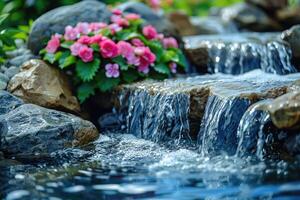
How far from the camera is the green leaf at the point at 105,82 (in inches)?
256

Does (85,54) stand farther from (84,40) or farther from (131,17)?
(131,17)

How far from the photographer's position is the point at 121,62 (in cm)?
662

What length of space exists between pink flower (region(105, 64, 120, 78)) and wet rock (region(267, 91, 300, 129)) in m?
2.51

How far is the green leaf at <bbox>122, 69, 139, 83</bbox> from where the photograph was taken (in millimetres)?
6605

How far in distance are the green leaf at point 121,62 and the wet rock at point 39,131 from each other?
3.63 feet

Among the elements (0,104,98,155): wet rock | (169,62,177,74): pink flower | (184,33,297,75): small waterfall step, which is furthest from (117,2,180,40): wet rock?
(0,104,98,155): wet rock

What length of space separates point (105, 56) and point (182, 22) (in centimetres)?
407

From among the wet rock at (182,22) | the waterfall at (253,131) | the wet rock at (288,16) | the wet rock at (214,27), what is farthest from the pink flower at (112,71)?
the wet rock at (288,16)

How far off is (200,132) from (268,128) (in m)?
0.86

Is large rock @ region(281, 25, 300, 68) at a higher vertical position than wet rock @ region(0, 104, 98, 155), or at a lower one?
higher

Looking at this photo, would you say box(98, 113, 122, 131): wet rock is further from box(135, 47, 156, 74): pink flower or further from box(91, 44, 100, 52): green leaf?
box(91, 44, 100, 52): green leaf

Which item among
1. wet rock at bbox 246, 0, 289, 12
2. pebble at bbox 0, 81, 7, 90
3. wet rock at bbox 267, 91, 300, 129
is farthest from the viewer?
wet rock at bbox 246, 0, 289, 12

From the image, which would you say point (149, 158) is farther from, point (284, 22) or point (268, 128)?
point (284, 22)

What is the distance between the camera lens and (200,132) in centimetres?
540
